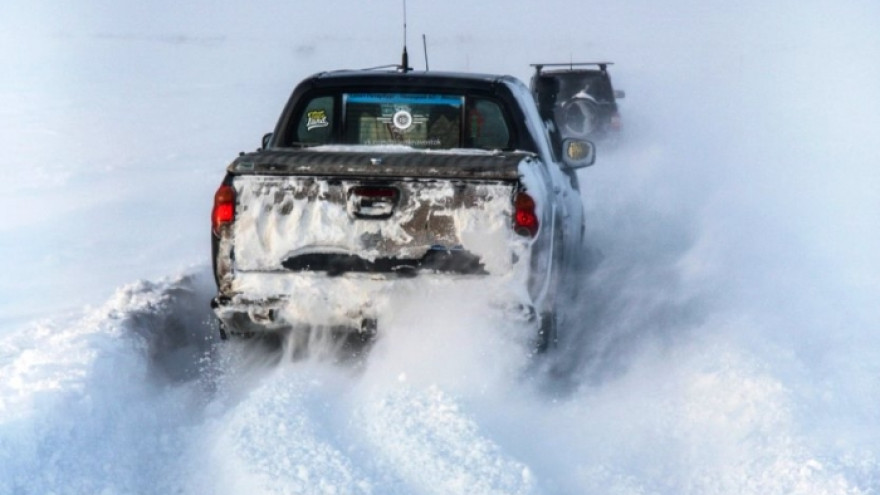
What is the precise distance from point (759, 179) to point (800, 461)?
1477 centimetres

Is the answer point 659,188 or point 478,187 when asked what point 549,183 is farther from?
point 659,188

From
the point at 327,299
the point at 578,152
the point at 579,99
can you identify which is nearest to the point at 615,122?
the point at 579,99

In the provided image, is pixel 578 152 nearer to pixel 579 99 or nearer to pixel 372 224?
pixel 372 224

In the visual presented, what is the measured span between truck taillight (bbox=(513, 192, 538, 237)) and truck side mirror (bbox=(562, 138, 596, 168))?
186 centimetres

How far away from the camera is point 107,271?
41.4ft

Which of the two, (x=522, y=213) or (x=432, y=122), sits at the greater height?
(x=432, y=122)

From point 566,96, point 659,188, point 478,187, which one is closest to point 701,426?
point 478,187

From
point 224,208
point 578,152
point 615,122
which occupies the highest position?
point 578,152

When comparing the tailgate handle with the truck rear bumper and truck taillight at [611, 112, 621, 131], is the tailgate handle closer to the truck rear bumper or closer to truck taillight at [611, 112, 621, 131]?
the truck rear bumper

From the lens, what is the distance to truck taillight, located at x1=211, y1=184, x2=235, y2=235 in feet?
18.7

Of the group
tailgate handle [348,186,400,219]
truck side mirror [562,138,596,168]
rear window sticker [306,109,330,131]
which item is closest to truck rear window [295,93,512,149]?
rear window sticker [306,109,330,131]

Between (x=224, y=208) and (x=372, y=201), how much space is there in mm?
737

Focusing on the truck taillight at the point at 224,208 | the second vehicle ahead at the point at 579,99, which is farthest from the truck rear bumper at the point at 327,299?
the second vehicle ahead at the point at 579,99

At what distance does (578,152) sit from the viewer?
7324mm
